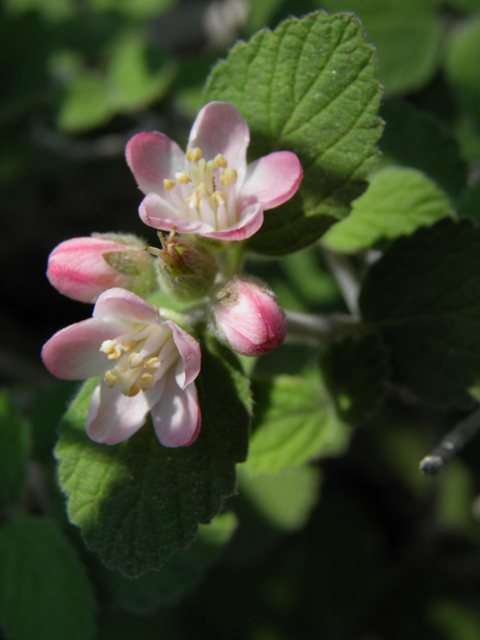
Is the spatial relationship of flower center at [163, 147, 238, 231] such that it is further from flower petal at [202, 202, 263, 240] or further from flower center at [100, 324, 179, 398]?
flower center at [100, 324, 179, 398]

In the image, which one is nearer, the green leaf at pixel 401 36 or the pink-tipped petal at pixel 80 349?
the pink-tipped petal at pixel 80 349

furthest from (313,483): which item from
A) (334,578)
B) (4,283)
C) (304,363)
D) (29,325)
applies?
(4,283)

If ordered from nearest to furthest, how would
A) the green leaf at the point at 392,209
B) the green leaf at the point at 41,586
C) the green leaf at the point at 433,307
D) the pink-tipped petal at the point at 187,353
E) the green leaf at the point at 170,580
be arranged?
the pink-tipped petal at the point at 187,353
the green leaf at the point at 433,307
the green leaf at the point at 392,209
the green leaf at the point at 41,586
the green leaf at the point at 170,580

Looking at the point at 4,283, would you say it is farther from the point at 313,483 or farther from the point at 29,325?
the point at 313,483

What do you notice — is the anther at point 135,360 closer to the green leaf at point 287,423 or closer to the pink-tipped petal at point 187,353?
the pink-tipped petal at point 187,353

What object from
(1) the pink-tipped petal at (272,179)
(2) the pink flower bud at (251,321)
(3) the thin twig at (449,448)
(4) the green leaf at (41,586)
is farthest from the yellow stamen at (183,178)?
(4) the green leaf at (41,586)

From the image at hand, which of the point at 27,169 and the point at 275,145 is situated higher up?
the point at 275,145

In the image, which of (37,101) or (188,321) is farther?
(37,101)
